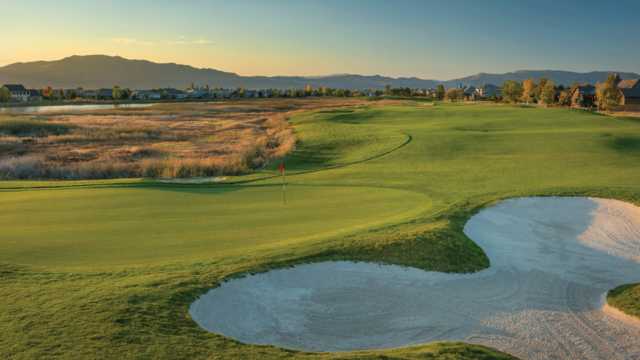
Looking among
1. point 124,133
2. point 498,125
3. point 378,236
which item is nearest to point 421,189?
point 378,236

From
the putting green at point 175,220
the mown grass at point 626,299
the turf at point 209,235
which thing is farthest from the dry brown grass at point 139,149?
the mown grass at point 626,299

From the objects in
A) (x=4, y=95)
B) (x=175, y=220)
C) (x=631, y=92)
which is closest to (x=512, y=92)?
(x=631, y=92)

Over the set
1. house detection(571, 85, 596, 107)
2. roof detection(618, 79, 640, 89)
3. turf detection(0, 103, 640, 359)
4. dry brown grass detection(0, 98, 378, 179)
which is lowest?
dry brown grass detection(0, 98, 378, 179)

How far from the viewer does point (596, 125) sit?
38406 millimetres

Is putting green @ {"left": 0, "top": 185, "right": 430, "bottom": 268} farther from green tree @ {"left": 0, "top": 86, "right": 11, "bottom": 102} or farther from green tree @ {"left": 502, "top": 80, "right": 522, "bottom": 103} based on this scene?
green tree @ {"left": 0, "top": 86, "right": 11, "bottom": 102}

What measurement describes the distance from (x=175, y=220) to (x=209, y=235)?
64.1 inches

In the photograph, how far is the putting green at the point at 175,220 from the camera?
10.0m

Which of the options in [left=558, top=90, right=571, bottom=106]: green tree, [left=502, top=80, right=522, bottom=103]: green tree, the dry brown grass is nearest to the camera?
the dry brown grass

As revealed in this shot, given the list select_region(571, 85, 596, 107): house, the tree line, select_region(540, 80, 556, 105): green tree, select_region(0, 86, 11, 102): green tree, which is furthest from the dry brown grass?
select_region(0, 86, 11, 102): green tree

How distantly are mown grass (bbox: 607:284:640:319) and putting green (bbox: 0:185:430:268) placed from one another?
5157 mm

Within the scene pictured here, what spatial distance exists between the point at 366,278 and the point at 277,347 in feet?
10.4

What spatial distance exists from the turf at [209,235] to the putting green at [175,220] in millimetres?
42

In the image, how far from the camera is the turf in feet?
22.1

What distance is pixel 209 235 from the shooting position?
37.1 feet
